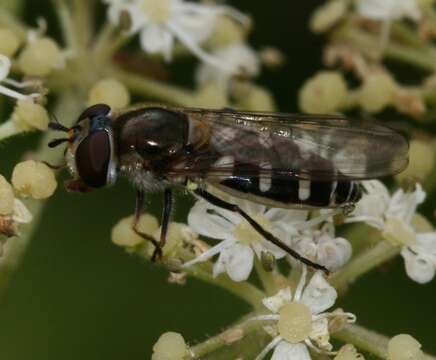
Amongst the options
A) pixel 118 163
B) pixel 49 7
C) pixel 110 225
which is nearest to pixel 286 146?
pixel 118 163

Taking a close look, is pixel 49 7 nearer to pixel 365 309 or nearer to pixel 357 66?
pixel 357 66

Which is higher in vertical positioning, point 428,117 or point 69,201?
point 428,117

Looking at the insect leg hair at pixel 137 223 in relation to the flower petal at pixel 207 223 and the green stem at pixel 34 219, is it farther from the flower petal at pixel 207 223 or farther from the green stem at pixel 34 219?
the green stem at pixel 34 219

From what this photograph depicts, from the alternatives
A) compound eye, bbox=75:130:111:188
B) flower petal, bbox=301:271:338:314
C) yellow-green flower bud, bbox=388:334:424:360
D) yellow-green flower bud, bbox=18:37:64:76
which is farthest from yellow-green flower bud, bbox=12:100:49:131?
yellow-green flower bud, bbox=388:334:424:360

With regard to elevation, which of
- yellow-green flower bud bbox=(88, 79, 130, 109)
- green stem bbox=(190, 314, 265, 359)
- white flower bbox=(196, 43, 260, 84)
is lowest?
green stem bbox=(190, 314, 265, 359)

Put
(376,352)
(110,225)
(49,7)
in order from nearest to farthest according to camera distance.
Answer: (376,352) → (110,225) → (49,7)

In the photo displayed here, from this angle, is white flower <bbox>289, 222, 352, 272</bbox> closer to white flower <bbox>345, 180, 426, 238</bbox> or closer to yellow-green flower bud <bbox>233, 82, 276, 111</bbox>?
white flower <bbox>345, 180, 426, 238</bbox>

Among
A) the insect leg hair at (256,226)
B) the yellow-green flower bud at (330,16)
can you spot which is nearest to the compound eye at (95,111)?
the insect leg hair at (256,226)
